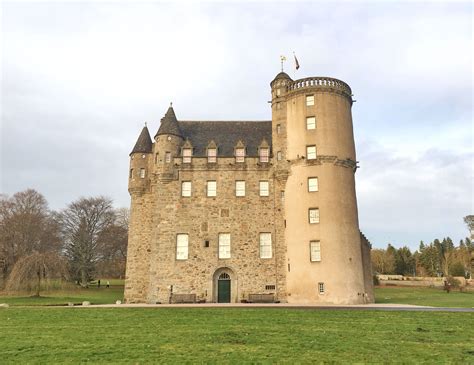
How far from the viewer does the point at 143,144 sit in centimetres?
3944

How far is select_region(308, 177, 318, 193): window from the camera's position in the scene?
33344mm

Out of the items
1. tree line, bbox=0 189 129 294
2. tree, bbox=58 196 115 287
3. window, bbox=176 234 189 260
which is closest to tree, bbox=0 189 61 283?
tree line, bbox=0 189 129 294

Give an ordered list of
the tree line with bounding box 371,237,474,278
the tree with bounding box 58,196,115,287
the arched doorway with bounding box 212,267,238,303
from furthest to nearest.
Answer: the tree line with bounding box 371,237,474,278 → the tree with bounding box 58,196,115,287 → the arched doorway with bounding box 212,267,238,303

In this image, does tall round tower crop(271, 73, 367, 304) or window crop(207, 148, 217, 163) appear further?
window crop(207, 148, 217, 163)

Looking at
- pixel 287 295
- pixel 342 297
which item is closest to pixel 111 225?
pixel 287 295

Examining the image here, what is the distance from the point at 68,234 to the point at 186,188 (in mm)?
32126

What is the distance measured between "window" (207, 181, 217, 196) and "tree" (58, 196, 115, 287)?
3041cm

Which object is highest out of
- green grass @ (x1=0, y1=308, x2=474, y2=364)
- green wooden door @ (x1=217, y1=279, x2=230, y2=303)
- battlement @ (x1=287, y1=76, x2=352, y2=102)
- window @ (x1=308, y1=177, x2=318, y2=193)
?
battlement @ (x1=287, y1=76, x2=352, y2=102)

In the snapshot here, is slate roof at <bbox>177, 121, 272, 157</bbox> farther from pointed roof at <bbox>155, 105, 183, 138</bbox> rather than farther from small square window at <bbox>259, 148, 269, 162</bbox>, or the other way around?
pointed roof at <bbox>155, 105, 183, 138</bbox>

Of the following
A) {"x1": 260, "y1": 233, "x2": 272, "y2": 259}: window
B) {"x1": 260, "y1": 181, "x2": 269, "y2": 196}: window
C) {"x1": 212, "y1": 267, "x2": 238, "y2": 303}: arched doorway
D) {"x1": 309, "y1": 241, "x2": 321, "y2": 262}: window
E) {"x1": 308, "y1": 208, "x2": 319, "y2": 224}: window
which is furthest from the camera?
{"x1": 260, "y1": 181, "x2": 269, "y2": 196}: window

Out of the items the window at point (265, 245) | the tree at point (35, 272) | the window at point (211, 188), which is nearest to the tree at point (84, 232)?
the tree at point (35, 272)

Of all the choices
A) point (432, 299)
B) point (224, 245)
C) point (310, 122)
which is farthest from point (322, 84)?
point (432, 299)

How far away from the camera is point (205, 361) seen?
10820 millimetres

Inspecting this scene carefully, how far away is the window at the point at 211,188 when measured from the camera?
35478 millimetres
